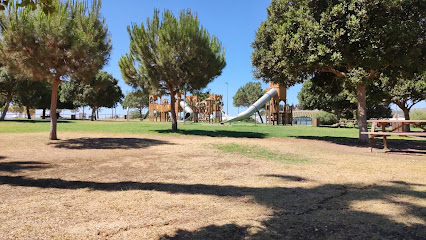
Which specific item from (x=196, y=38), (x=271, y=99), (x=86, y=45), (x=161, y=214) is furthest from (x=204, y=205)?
(x=271, y=99)

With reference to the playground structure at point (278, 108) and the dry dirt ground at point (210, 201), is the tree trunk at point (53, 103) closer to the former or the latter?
the dry dirt ground at point (210, 201)

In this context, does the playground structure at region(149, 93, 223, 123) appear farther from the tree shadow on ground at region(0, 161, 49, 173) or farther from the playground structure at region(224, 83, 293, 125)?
the tree shadow on ground at region(0, 161, 49, 173)

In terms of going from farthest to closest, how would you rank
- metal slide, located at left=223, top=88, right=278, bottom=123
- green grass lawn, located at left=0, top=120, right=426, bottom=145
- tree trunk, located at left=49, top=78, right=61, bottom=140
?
metal slide, located at left=223, top=88, right=278, bottom=123 < green grass lawn, located at left=0, top=120, right=426, bottom=145 < tree trunk, located at left=49, top=78, right=61, bottom=140

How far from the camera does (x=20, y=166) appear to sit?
6730 mm

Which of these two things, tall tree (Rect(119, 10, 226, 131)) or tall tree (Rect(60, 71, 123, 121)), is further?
tall tree (Rect(60, 71, 123, 121))

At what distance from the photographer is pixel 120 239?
2746mm

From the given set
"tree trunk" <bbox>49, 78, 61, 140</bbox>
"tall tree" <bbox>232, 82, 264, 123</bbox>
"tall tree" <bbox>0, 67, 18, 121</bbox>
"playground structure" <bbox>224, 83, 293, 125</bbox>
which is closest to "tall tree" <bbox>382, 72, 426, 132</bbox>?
"playground structure" <bbox>224, 83, 293, 125</bbox>

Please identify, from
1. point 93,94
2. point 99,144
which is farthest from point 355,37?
point 93,94

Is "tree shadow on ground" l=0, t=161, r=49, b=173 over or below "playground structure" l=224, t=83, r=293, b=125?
below

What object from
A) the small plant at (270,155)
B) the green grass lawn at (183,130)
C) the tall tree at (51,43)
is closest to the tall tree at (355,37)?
the small plant at (270,155)

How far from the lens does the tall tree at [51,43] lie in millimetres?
11078

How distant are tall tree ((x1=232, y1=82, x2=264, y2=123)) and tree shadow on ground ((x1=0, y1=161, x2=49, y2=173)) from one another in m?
78.0

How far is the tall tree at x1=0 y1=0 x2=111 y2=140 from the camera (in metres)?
11.1

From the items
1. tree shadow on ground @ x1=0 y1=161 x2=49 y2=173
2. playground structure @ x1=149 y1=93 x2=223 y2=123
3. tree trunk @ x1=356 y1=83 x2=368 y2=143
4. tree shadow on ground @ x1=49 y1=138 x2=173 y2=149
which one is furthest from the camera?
playground structure @ x1=149 y1=93 x2=223 y2=123
